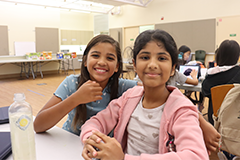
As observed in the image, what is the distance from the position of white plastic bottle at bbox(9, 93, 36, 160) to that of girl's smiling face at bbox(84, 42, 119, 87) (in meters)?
0.54

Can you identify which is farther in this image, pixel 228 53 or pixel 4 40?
pixel 4 40

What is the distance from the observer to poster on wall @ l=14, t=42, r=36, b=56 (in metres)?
8.12

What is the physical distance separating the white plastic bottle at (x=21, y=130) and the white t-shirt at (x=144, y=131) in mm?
425

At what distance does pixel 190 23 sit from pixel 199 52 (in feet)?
3.78

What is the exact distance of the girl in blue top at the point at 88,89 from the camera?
0.96 metres

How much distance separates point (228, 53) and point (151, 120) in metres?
1.75

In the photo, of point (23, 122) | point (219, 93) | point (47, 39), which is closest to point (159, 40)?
point (23, 122)

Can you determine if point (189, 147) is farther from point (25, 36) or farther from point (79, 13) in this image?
point (79, 13)

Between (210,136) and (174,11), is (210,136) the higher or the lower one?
the lower one

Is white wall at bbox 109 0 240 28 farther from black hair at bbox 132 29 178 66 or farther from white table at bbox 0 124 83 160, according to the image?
white table at bbox 0 124 83 160

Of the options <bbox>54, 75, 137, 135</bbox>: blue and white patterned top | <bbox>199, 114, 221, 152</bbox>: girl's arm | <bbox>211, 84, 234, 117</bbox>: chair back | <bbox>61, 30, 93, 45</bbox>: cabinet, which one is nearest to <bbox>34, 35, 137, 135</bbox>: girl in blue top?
<bbox>54, 75, 137, 135</bbox>: blue and white patterned top

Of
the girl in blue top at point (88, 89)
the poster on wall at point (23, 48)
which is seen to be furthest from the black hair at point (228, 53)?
the poster on wall at point (23, 48)

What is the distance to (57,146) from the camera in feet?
2.98

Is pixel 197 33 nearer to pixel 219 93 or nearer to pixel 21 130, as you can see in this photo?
pixel 219 93
